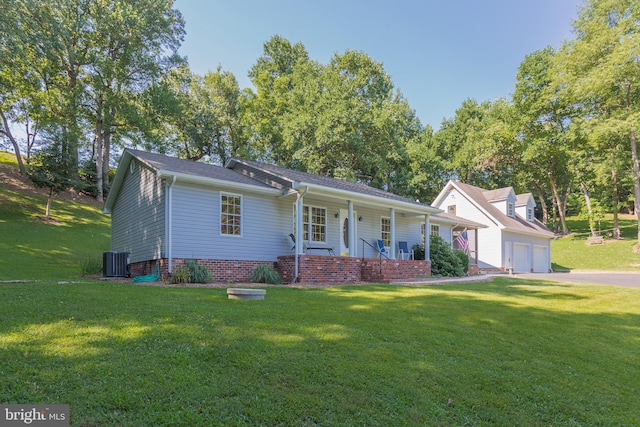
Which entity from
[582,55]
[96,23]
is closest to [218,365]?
[96,23]

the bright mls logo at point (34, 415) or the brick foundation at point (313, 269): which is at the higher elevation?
the brick foundation at point (313, 269)

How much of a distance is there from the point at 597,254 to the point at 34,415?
33922 mm

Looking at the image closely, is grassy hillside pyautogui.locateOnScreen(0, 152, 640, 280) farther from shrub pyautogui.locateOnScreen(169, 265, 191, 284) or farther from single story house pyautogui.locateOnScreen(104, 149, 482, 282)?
shrub pyautogui.locateOnScreen(169, 265, 191, 284)

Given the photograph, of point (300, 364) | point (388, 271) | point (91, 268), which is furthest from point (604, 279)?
point (91, 268)

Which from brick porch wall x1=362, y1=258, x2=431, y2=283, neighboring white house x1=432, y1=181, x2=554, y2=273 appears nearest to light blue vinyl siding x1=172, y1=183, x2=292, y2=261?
brick porch wall x1=362, y1=258, x2=431, y2=283

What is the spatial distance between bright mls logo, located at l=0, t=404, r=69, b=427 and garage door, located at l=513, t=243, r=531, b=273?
1032 inches

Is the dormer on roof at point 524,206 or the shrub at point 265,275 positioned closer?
the shrub at point 265,275

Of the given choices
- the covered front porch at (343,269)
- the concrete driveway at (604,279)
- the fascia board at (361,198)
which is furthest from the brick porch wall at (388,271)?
the concrete driveway at (604,279)

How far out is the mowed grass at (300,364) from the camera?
3051 mm

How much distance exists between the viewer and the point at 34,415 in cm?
274

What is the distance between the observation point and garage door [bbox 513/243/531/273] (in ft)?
81.8

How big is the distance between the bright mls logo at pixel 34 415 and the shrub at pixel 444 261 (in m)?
15.5

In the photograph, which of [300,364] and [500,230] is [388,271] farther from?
[500,230]

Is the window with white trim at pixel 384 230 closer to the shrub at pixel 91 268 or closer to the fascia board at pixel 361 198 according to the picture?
the fascia board at pixel 361 198
